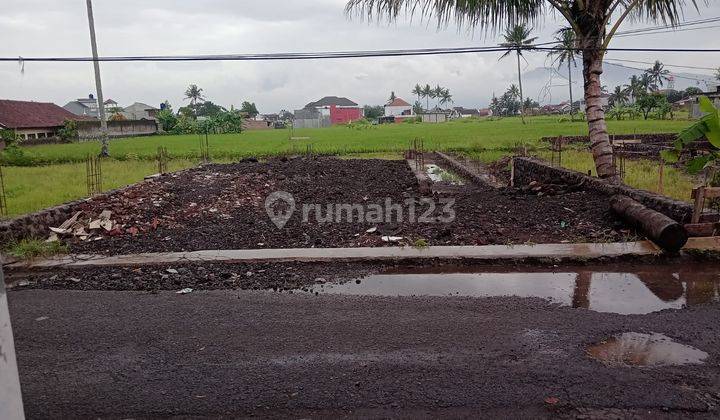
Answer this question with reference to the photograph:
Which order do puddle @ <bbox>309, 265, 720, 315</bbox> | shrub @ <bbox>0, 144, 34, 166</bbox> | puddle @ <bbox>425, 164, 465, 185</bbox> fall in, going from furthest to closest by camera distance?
shrub @ <bbox>0, 144, 34, 166</bbox>
puddle @ <bbox>425, 164, 465, 185</bbox>
puddle @ <bbox>309, 265, 720, 315</bbox>

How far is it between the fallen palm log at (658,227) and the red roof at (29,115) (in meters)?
42.4

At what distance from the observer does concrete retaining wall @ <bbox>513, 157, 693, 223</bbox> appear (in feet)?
23.6

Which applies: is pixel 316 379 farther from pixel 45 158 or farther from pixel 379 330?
pixel 45 158

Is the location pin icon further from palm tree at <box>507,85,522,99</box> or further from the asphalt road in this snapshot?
palm tree at <box>507,85,522,99</box>

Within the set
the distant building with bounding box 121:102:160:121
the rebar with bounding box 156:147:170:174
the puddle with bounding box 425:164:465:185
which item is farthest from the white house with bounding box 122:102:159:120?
the puddle with bounding box 425:164:465:185

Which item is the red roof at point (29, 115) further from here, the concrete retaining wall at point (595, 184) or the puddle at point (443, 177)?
the concrete retaining wall at point (595, 184)

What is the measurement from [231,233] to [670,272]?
249 inches

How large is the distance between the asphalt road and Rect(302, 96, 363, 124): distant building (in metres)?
81.5

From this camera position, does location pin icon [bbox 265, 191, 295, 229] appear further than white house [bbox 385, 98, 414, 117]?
No

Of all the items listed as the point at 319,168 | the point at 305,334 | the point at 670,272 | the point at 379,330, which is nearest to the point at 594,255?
the point at 670,272

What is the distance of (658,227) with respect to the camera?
20.5ft

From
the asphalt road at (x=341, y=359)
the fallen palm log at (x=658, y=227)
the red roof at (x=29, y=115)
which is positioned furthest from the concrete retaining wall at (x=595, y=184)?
the red roof at (x=29, y=115)

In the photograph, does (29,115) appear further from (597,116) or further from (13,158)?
(597,116)

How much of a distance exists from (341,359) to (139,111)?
82.7m
